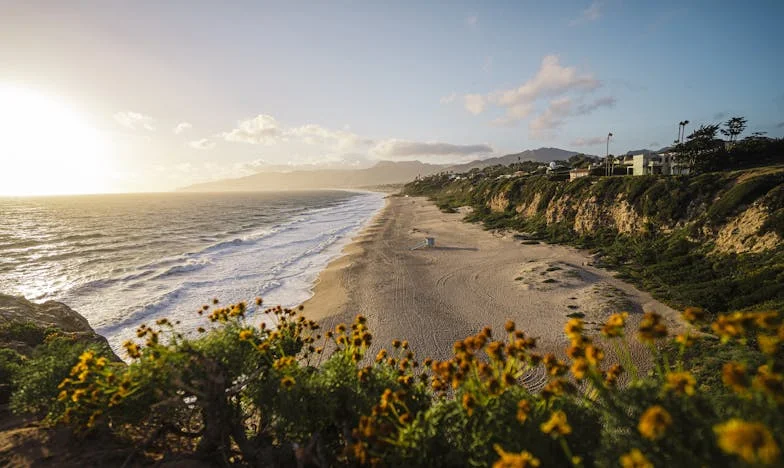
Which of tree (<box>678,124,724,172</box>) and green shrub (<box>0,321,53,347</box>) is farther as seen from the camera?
tree (<box>678,124,724,172</box>)

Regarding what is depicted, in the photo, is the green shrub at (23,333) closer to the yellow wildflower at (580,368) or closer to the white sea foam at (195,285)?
the white sea foam at (195,285)

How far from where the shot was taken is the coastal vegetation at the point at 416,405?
9.09 feet

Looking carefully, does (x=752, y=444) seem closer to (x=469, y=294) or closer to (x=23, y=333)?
(x=23, y=333)

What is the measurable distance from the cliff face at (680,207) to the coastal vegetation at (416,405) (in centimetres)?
2078

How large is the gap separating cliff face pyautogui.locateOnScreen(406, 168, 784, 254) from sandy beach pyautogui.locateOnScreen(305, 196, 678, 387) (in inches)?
212

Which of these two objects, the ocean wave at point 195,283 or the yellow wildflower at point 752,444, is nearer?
the yellow wildflower at point 752,444

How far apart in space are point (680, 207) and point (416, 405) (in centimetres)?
2760

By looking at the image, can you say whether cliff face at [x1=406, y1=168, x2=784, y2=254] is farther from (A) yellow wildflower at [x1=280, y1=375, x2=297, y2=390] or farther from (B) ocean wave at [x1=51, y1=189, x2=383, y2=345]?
(A) yellow wildflower at [x1=280, y1=375, x2=297, y2=390]

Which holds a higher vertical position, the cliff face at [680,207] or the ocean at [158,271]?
the cliff face at [680,207]

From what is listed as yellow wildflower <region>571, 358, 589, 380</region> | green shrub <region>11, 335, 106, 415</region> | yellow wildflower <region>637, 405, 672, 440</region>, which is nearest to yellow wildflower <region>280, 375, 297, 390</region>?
green shrub <region>11, 335, 106, 415</region>

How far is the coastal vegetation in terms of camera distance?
9.09 feet

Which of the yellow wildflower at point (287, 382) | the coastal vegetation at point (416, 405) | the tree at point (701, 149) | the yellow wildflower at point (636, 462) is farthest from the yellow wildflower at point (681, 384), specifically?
the tree at point (701, 149)

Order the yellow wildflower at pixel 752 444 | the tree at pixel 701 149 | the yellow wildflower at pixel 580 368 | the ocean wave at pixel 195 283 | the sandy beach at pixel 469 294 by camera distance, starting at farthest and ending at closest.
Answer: the tree at pixel 701 149 → the ocean wave at pixel 195 283 → the sandy beach at pixel 469 294 → the yellow wildflower at pixel 580 368 → the yellow wildflower at pixel 752 444

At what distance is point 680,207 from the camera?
23484mm
